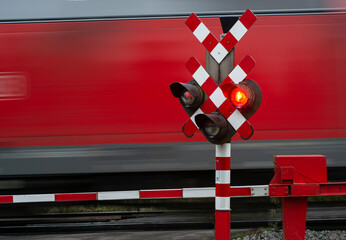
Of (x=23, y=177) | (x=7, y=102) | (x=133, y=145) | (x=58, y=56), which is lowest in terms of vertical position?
(x=23, y=177)

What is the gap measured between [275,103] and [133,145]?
1818 mm

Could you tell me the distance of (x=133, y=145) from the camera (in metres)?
5.28

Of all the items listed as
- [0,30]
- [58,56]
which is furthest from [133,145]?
[0,30]

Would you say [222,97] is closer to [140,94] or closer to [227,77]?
[227,77]

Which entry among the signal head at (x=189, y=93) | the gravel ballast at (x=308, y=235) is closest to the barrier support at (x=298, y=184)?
the signal head at (x=189, y=93)

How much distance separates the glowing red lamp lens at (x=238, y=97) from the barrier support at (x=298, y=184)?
82cm

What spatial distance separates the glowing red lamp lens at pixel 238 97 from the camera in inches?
126

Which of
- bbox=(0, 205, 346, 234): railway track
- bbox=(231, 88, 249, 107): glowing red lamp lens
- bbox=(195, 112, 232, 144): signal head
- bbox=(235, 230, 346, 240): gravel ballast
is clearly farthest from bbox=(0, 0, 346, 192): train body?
bbox=(231, 88, 249, 107): glowing red lamp lens

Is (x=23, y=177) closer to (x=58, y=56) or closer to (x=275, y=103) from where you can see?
(x=58, y=56)

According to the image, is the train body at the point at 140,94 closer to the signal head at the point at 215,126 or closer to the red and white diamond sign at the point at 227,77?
the red and white diamond sign at the point at 227,77

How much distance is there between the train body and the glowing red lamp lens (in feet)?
6.77

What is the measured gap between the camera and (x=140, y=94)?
5.32m

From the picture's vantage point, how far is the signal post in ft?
10.6

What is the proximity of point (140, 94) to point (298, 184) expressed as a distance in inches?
93.0
